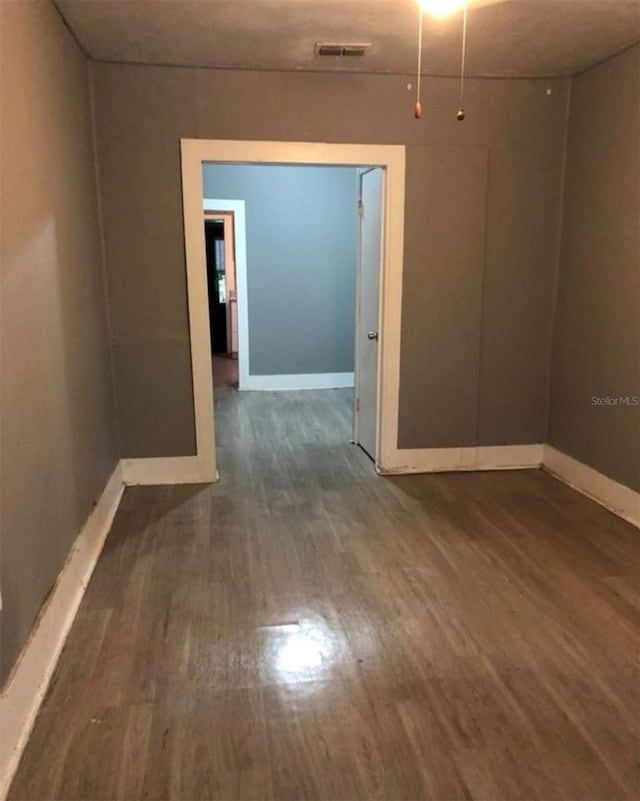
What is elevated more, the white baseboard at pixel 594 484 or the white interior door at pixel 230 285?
the white interior door at pixel 230 285

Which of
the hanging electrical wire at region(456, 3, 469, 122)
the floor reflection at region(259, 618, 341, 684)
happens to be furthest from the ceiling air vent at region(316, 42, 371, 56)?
the floor reflection at region(259, 618, 341, 684)

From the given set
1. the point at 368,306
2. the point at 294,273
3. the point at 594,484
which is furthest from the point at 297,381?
the point at 594,484

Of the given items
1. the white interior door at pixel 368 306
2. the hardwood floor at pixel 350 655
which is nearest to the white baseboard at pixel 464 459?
the white interior door at pixel 368 306

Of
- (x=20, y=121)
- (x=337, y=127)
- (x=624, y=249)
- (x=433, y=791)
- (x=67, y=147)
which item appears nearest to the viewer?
(x=433, y=791)

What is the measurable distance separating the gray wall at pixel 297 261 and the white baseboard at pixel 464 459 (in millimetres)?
3149

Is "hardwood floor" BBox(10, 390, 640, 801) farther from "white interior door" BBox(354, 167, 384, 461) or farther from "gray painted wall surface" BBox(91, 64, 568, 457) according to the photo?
"white interior door" BBox(354, 167, 384, 461)

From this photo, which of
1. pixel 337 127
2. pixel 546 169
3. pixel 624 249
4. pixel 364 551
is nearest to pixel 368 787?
pixel 364 551

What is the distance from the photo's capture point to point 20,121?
7.18 ft

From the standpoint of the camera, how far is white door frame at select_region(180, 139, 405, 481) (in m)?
3.69

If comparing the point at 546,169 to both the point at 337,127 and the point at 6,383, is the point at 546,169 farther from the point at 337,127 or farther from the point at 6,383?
the point at 6,383

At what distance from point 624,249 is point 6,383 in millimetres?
3189

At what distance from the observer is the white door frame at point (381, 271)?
12.1 feet

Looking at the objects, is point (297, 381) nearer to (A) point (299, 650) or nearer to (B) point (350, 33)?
(B) point (350, 33)

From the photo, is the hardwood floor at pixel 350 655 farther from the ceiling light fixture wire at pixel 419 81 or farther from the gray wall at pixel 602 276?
the ceiling light fixture wire at pixel 419 81
